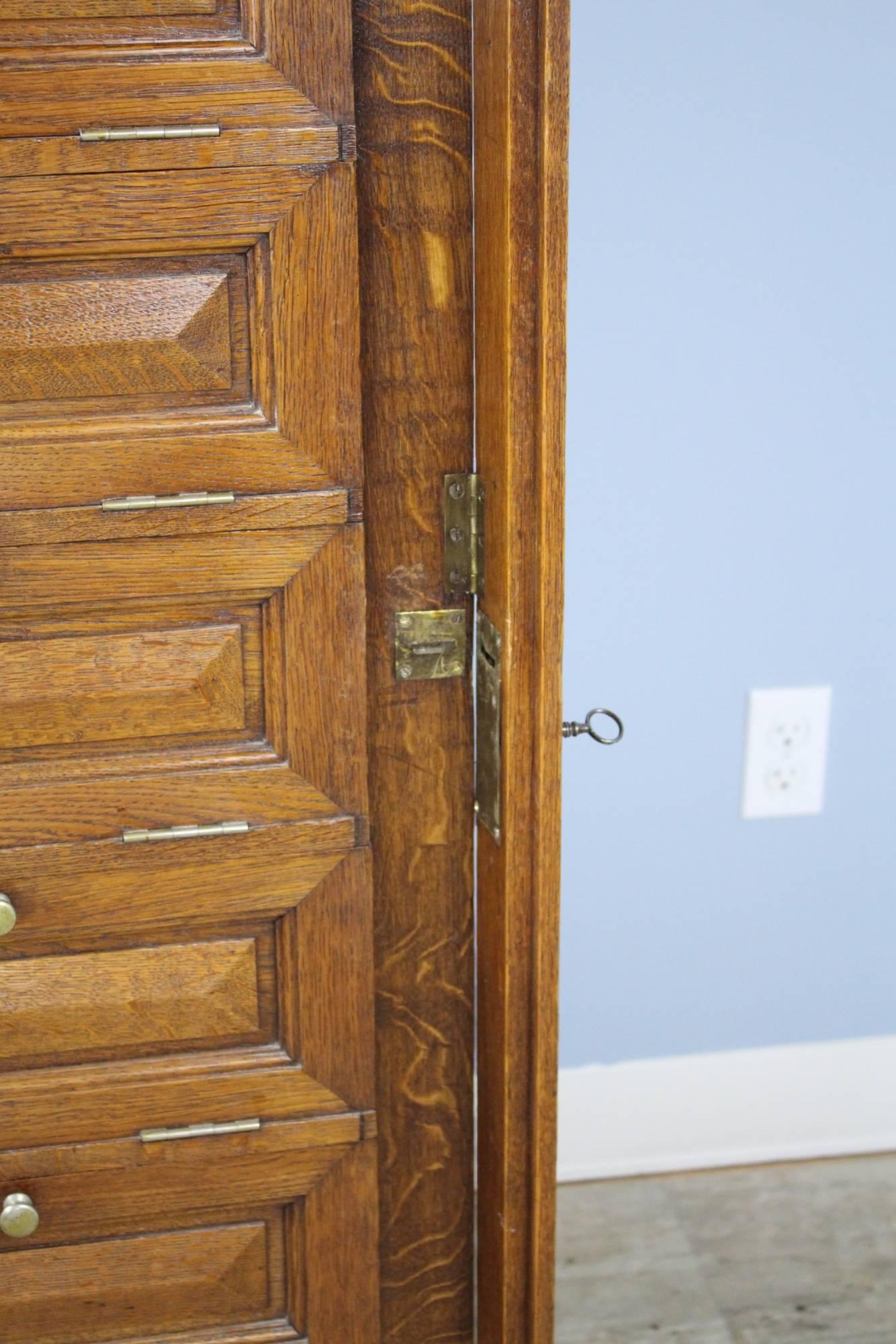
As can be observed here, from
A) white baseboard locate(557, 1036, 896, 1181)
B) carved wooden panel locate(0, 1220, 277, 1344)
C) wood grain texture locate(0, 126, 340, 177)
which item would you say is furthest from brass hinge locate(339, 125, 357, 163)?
white baseboard locate(557, 1036, 896, 1181)

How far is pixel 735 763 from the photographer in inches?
68.1

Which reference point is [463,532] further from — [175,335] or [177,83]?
[177,83]

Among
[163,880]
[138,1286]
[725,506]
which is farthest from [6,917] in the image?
[725,506]

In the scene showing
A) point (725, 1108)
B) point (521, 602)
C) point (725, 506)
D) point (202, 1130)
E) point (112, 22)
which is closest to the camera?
point (112, 22)

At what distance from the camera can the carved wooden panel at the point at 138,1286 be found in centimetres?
126

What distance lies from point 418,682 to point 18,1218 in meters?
0.53

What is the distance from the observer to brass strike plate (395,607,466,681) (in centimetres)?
122

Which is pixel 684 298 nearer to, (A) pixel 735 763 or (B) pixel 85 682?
(A) pixel 735 763

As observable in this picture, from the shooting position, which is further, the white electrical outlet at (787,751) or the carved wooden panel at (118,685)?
the white electrical outlet at (787,751)

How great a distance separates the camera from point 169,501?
1116 mm

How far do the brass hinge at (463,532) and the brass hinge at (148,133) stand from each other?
12.0 inches

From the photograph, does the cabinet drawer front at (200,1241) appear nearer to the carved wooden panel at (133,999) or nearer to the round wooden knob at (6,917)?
the carved wooden panel at (133,999)

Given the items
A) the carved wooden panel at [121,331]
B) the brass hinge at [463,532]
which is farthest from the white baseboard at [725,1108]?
the carved wooden panel at [121,331]

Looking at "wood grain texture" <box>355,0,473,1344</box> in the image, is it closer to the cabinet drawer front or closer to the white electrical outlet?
the cabinet drawer front
